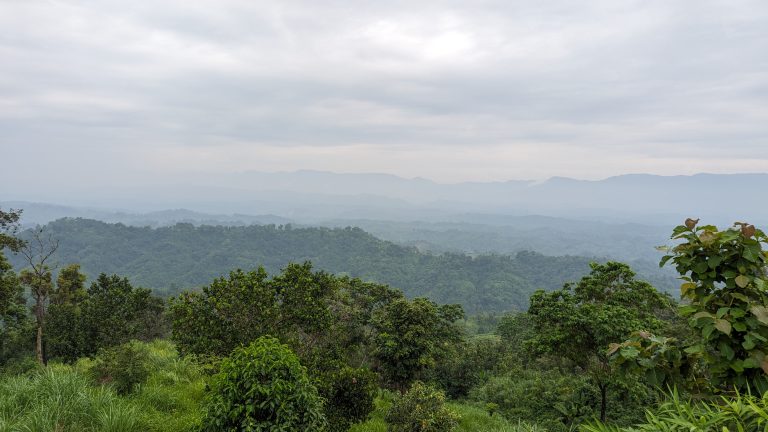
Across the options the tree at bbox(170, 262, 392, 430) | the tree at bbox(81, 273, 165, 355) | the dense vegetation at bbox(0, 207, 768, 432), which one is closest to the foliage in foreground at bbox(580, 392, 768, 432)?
the dense vegetation at bbox(0, 207, 768, 432)

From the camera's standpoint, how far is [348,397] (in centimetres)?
1018

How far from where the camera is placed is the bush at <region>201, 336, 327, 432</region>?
5.89 metres

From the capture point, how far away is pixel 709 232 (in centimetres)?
437

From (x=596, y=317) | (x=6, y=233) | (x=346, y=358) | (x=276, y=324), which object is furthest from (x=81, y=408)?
(x=6, y=233)

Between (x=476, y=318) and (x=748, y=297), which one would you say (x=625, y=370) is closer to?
(x=748, y=297)

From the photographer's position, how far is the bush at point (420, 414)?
30.6 ft

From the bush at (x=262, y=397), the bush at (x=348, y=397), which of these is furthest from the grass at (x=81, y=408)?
Result: the bush at (x=348, y=397)

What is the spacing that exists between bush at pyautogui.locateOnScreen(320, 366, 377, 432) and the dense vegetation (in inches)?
1.4

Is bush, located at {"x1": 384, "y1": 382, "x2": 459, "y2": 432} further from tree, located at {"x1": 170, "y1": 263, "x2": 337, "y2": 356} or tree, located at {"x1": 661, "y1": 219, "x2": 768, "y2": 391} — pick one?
tree, located at {"x1": 661, "y1": 219, "x2": 768, "y2": 391}

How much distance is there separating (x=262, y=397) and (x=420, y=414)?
15.7 ft

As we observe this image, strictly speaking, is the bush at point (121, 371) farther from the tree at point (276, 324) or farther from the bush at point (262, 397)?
the bush at point (262, 397)

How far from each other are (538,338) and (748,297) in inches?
520

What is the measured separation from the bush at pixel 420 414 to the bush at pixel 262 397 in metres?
3.83

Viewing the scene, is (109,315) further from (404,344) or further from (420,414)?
(420,414)
